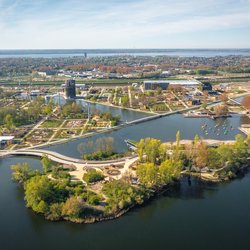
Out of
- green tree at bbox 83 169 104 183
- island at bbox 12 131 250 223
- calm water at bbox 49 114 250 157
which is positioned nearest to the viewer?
island at bbox 12 131 250 223

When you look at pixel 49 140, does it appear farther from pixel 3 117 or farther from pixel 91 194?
pixel 91 194

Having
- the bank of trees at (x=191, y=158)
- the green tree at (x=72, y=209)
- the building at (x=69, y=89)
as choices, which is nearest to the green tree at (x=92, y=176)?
the bank of trees at (x=191, y=158)

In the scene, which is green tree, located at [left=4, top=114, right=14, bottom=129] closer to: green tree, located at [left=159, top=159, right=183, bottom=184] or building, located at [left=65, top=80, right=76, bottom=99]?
building, located at [left=65, top=80, right=76, bottom=99]

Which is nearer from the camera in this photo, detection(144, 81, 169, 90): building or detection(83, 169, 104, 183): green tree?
detection(83, 169, 104, 183): green tree

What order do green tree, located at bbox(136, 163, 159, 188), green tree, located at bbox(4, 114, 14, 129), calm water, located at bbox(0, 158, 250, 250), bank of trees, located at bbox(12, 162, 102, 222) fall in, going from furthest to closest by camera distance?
green tree, located at bbox(4, 114, 14, 129) → green tree, located at bbox(136, 163, 159, 188) → bank of trees, located at bbox(12, 162, 102, 222) → calm water, located at bbox(0, 158, 250, 250)

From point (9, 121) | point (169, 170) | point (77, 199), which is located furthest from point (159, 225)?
point (9, 121)

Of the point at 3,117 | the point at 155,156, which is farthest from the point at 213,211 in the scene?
the point at 3,117

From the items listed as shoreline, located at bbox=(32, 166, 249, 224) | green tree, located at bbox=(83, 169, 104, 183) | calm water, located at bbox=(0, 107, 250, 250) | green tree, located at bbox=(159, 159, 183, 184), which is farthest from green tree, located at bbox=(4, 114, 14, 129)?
green tree, located at bbox=(159, 159, 183, 184)

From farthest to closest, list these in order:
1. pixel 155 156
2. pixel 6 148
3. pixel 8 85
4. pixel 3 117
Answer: pixel 8 85, pixel 3 117, pixel 6 148, pixel 155 156
